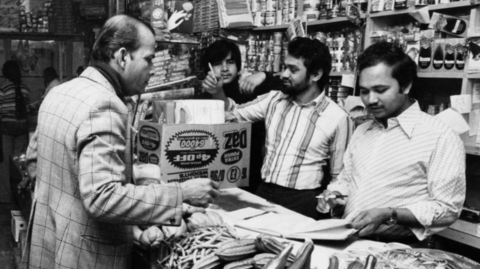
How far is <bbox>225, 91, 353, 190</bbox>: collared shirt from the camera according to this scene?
3002 millimetres

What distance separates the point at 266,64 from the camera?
4473mm

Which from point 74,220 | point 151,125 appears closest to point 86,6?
point 151,125

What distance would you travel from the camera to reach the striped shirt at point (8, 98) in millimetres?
4625

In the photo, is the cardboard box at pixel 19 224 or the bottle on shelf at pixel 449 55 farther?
the cardboard box at pixel 19 224

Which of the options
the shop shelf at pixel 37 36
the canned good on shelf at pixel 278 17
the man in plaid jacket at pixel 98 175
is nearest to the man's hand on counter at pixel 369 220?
the man in plaid jacket at pixel 98 175

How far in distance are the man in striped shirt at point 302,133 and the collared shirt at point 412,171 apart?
0.46 meters

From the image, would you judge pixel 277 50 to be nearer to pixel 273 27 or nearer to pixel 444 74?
pixel 273 27

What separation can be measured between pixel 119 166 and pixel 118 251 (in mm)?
382

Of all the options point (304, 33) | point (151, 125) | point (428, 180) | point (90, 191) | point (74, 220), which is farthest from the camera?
point (304, 33)

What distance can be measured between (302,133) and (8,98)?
2.98m

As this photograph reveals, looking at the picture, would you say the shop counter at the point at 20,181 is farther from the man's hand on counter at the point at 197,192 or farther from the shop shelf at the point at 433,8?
the shop shelf at the point at 433,8

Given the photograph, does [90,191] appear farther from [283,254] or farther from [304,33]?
[304,33]

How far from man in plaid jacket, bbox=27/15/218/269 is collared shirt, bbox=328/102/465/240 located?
85 cm

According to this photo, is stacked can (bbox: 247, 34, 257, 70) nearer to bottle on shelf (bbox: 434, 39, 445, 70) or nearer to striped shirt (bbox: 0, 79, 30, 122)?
bottle on shelf (bbox: 434, 39, 445, 70)
